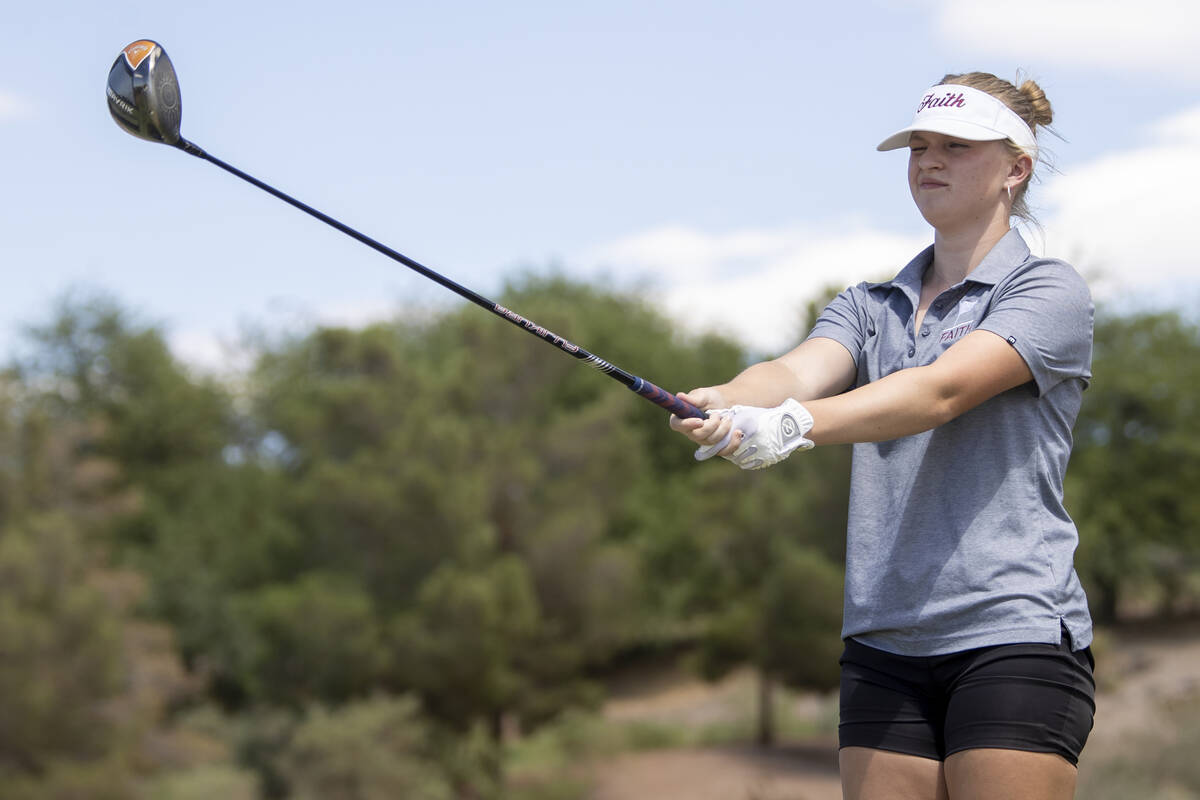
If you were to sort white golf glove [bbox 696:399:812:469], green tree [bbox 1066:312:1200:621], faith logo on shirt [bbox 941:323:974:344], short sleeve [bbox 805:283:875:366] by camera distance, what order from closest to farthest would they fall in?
white golf glove [bbox 696:399:812:469] → faith logo on shirt [bbox 941:323:974:344] → short sleeve [bbox 805:283:875:366] → green tree [bbox 1066:312:1200:621]

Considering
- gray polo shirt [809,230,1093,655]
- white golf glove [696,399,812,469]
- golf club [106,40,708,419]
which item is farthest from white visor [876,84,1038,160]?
golf club [106,40,708,419]

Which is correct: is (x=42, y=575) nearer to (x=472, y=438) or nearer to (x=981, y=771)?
(x=472, y=438)

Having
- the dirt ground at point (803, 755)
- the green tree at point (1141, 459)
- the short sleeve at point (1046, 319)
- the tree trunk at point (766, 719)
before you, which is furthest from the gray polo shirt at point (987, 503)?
the green tree at point (1141, 459)

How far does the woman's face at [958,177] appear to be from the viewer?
2.55m

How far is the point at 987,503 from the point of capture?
92.8 inches

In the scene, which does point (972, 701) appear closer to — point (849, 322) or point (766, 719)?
point (849, 322)

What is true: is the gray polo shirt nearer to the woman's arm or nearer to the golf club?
the woman's arm

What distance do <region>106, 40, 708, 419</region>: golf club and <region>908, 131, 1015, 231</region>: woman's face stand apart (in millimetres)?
733

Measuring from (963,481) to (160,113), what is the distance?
6.42ft

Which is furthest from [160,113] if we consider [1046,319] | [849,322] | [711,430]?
[1046,319]

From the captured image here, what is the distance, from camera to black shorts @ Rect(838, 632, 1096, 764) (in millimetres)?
2248

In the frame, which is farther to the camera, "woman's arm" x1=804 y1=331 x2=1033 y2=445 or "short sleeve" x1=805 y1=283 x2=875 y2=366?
"short sleeve" x1=805 y1=283 x2=875 y2=366

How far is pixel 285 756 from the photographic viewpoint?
68.8 feet

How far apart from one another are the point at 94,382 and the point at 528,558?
791 inches
